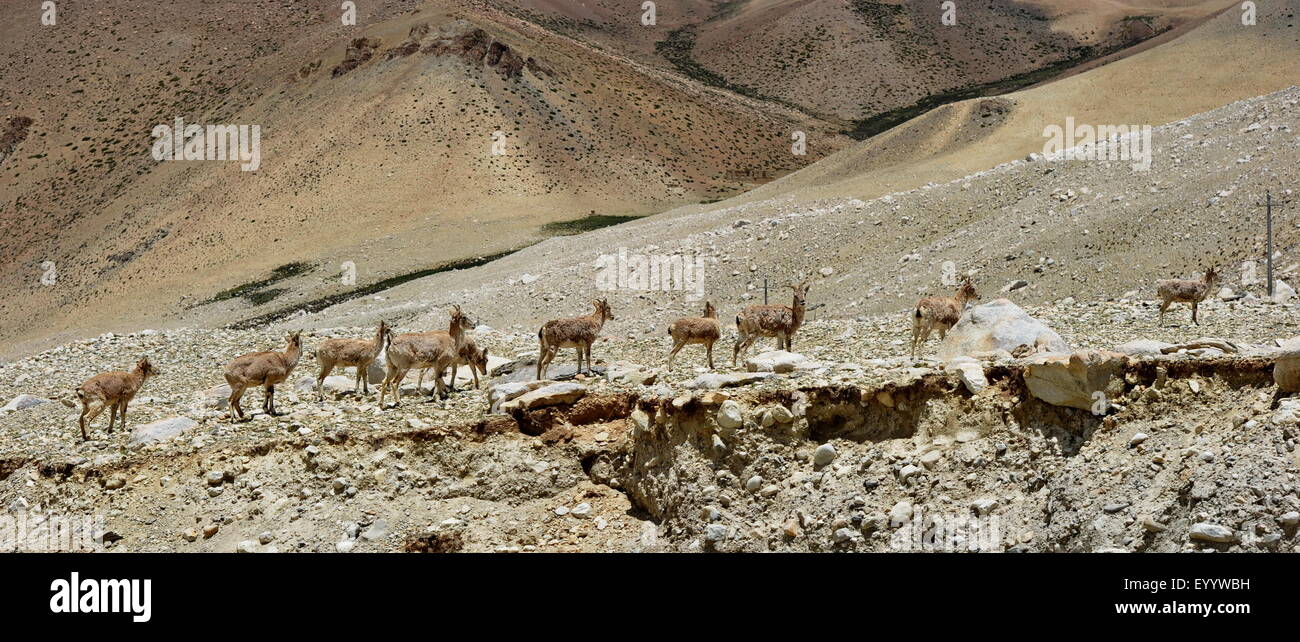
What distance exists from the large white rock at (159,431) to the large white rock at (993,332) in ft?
37.6

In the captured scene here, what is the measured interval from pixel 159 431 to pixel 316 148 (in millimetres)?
76006

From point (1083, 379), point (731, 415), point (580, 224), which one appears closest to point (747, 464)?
point (731, 415)

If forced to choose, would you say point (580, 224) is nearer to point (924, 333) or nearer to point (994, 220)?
point (994, 220)

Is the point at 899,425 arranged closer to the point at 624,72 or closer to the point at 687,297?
the point at 687,297

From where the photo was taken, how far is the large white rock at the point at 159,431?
59.3 ft

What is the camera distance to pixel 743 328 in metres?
21.6

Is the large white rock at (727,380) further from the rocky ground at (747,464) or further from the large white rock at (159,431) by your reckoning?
the large white rock at (159,431)

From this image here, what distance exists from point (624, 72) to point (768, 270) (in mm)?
75450

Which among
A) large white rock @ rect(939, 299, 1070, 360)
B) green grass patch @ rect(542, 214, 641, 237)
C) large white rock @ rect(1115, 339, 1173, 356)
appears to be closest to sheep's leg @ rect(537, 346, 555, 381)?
large white rock @ rect(939, 299, 1070, 360)

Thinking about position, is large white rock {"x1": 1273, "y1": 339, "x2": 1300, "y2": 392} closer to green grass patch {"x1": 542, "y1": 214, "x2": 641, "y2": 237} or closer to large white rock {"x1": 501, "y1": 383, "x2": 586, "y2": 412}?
large white rock {"x1": 501, "y1": 383, "x2": 586, "y2": 412}

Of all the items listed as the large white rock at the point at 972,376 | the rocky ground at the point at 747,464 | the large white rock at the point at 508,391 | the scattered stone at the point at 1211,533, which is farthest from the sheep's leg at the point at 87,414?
the scattered stone at the point at 1211,533

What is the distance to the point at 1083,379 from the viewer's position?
13.6 metres

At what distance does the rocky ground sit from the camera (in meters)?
12.5
